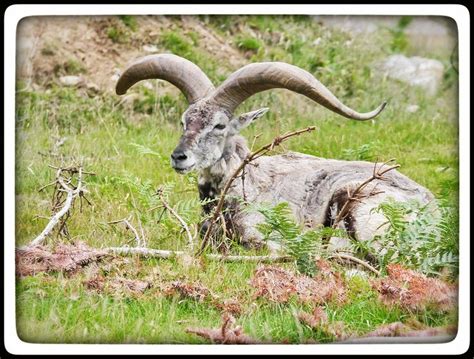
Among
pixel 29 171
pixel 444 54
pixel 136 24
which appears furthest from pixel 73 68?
pixel 444 54

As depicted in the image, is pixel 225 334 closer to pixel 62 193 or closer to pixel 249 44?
pixel 62 193

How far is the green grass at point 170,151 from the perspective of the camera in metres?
7.29

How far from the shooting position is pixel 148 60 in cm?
923

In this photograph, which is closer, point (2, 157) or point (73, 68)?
point (2, 157)

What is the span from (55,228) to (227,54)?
14.0 ft

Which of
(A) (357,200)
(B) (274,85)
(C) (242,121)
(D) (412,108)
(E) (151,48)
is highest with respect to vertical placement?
(E) (151,48)

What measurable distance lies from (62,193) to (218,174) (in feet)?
4.58

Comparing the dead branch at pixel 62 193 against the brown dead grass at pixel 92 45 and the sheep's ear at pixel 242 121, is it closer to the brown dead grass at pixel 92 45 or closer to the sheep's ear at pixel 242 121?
the brown dead grass at pixel 92 45

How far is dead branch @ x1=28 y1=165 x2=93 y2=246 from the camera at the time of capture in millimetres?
7934

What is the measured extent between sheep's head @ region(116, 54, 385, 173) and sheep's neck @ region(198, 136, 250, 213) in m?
0.06

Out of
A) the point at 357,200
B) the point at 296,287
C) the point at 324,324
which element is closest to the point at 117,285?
the point at 296,287

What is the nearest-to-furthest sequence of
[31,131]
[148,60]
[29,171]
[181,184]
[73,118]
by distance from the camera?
1. [29,171]
2. [31,131]
3. [148,60]
4. [181,184]
5. [73,118]

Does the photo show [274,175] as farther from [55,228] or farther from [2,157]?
[2,157]

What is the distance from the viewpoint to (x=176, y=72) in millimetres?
9219
